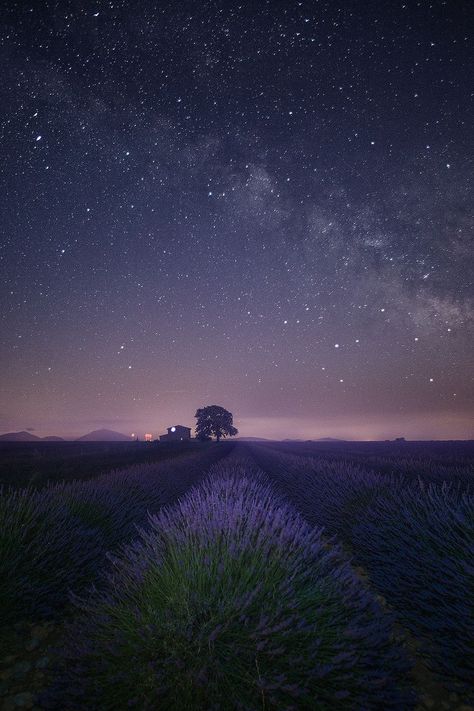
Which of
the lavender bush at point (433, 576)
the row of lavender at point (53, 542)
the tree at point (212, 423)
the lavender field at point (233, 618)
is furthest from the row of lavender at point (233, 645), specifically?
the tree at point (212, 423)

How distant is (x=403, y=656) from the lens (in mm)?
1849

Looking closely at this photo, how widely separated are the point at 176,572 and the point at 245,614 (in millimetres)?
532

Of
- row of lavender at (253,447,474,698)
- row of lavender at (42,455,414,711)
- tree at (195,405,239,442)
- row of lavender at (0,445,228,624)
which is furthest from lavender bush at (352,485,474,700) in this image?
tree at (195,405,239,442)

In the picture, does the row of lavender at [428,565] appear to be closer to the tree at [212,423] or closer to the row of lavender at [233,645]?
the row of lavender at [233,645]

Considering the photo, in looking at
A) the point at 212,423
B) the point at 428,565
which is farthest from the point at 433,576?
the point at 212,423

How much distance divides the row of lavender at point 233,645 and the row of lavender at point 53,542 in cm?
91

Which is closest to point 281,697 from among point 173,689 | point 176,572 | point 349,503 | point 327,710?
point 327,710

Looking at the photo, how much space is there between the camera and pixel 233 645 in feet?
5.06

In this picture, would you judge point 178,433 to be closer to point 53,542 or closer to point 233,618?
point 53,542

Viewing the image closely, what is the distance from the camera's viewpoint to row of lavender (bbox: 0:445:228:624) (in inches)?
102

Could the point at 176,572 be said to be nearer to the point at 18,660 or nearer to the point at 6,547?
Result: the point at 18,660

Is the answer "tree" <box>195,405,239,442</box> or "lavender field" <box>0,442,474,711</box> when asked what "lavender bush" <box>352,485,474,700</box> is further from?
"tree" <box>195,405,239,442</box>

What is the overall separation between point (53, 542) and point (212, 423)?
5547cm

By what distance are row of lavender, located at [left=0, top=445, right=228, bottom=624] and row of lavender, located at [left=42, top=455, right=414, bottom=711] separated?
91 cm
